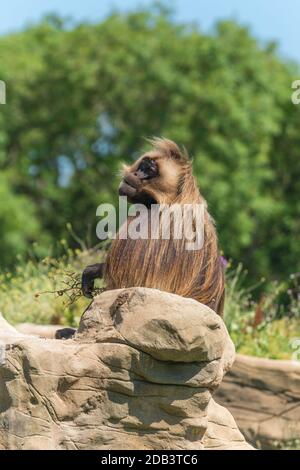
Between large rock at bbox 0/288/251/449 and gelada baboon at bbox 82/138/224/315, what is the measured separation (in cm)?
104

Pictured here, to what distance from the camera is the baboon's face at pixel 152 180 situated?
8117 millimetres

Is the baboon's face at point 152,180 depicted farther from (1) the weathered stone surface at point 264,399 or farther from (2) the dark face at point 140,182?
(1) the weathered stone surface at point 264,399

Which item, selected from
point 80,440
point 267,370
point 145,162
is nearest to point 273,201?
point 267,370

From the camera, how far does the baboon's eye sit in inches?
325

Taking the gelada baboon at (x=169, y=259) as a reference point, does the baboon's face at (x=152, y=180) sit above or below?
above

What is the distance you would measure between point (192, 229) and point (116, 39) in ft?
67.9

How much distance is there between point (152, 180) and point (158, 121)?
18.9m

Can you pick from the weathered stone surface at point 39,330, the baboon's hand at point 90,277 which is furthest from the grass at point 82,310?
the baboon's hand at point 90,277

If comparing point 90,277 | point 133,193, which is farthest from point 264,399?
point 133,193

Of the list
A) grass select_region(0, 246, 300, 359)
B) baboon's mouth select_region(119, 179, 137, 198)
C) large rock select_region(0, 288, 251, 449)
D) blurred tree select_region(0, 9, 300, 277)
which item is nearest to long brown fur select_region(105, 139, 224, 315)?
baboon's mouth select_region(119, 179, 137, 198)

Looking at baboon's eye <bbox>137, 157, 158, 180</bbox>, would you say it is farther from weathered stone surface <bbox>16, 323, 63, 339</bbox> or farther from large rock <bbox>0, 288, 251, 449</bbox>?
weathered stone surface <bbox>16, 323, 63, 339</bbox>

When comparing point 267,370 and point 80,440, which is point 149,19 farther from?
point 80,440

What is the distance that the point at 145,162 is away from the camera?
834 centimetres
